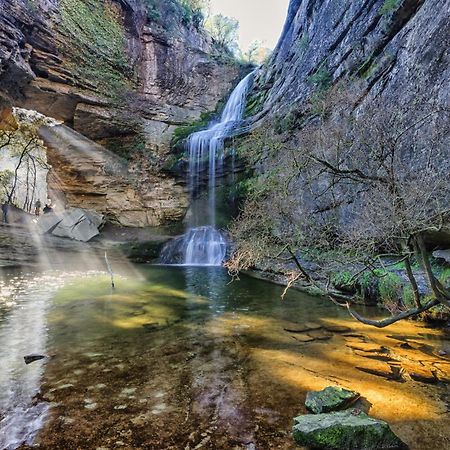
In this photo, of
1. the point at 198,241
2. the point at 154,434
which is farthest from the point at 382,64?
the point at 198,241

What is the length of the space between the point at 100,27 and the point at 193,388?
24.5 m

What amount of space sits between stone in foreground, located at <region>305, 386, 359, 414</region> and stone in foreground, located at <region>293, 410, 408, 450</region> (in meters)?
0.43

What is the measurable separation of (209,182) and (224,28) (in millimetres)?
19291

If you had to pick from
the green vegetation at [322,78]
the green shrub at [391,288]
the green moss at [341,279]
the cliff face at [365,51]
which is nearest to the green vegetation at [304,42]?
the cliff face at [365,51]

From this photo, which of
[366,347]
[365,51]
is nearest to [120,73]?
[365,51]

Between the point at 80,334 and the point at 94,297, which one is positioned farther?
the point at 94,297

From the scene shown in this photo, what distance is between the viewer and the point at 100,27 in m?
22.0

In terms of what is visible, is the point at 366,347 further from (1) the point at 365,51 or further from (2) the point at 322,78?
(2) the point at 322,78

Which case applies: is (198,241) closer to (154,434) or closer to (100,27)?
(100,27)

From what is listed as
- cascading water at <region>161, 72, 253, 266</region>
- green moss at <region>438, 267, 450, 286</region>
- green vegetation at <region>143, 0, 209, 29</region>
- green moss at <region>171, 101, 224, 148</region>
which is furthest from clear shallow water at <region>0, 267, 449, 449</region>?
green vegetation at <region>143, 0, 209, 29</region>

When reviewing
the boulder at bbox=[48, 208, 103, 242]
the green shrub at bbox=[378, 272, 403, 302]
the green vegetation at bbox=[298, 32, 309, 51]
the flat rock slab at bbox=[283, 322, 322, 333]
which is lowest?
the flat rock slab at bbox=[283, 322, 322, 333]

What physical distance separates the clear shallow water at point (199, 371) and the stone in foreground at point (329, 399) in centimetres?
14

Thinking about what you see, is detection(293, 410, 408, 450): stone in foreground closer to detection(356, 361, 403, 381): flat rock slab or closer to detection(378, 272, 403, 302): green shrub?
detection(356, 361, 403, 381): flat rock slab

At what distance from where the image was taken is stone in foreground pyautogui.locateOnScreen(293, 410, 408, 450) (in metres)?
2.81
